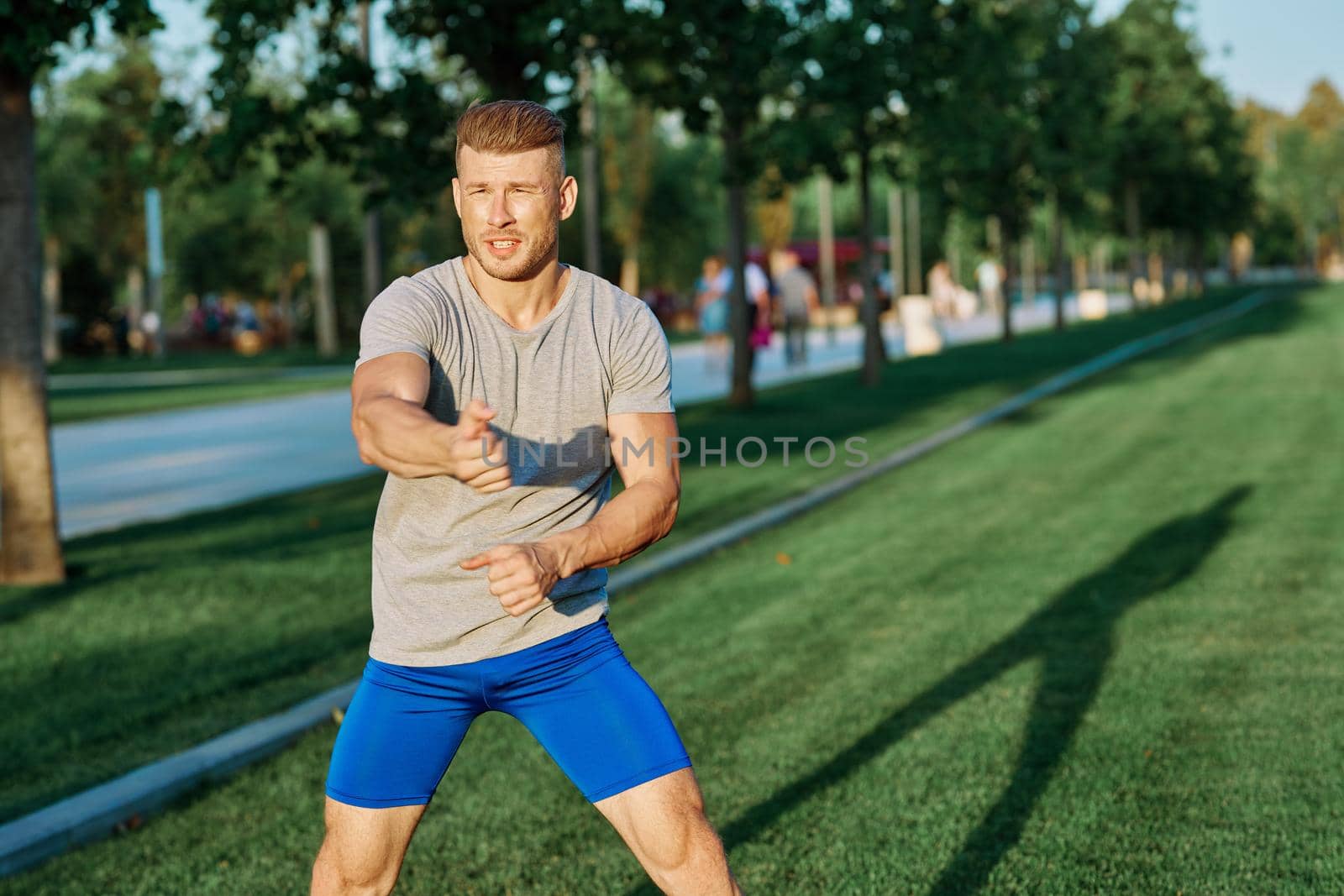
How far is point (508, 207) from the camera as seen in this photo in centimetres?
311

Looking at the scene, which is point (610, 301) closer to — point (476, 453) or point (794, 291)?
point (476, 453)

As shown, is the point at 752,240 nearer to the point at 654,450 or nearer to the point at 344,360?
the point at 344,360

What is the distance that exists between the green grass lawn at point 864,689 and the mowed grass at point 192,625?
3 centimetres

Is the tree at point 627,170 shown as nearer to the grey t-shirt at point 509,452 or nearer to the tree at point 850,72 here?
the tree at point 850,72

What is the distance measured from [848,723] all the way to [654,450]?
359 centimetres

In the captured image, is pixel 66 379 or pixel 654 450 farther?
pixel 66 379

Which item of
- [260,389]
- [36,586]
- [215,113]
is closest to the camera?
[36,586]

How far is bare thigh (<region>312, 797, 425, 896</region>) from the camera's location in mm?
3279

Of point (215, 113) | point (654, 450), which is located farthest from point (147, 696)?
point (215, 113)

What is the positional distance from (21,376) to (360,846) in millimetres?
7287

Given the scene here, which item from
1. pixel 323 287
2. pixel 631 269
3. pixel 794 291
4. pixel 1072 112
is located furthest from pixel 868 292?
pixel 631 269

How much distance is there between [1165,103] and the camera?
54.1 m

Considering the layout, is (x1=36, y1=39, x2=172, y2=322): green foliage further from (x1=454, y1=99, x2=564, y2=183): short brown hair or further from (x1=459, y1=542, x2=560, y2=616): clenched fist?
(x1=459, y1=542, x2=560, y2=616): clenched fist

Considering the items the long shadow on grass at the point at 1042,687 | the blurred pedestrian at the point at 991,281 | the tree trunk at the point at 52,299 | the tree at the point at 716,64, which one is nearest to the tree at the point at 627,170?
the blurred pedestrian at the point at 991,281
